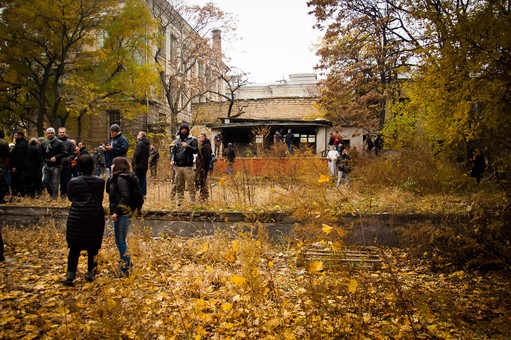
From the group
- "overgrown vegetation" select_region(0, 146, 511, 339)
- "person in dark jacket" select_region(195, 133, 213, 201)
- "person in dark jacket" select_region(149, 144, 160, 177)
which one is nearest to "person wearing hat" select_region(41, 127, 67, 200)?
"overgrown vegetation" select_region(0, 146, 511, 339)

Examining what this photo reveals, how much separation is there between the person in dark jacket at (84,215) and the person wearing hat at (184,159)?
370cm

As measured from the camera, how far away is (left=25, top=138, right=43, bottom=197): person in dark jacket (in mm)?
9664

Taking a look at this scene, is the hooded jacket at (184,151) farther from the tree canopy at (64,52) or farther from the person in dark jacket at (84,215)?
the tree canopy at (64,52)

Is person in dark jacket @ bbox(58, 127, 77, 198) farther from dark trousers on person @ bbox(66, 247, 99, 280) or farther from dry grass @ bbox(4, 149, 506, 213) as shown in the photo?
dark trousers on person @ bbox(66, 247, 99, 280)

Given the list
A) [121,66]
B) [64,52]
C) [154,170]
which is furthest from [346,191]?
[121,66]

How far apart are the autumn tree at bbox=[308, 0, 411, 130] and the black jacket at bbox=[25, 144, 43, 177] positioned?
52.0 feet

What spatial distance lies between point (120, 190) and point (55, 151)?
19.0 feet

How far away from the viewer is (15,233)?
7.10 meters

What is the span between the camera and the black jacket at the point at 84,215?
4500 mm

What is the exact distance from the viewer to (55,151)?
930 cm

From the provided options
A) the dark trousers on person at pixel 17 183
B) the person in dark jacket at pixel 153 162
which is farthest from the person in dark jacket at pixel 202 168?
the dark trousers on person at pixel 17 183

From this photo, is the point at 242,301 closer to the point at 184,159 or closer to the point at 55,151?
the point at 184,159

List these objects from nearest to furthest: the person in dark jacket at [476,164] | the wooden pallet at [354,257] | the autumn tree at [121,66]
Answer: the wooden pallet at [354,257]
the person in dark jacket at [476,164]
the autumn tree at [121,66]

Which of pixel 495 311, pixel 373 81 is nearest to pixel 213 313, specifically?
pixel 495 311
